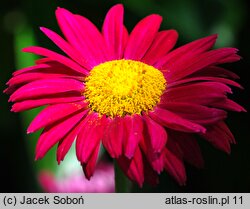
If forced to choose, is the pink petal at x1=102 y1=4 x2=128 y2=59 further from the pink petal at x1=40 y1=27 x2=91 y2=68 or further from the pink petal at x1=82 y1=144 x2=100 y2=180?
the pink petal at x1=82 y1=144 x2=100 y2=180

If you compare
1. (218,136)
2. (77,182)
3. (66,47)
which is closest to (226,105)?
(218,136)

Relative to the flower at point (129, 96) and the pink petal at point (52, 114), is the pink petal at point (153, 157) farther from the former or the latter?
the pink petal at point (52, 114)

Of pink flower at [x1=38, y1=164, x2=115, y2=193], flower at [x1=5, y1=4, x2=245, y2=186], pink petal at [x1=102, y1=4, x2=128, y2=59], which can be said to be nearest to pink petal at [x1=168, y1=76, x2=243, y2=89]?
flower at [x1=5, y1=4, x2=245, y2=186]

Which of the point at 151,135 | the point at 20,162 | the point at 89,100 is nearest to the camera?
the point at 151,135

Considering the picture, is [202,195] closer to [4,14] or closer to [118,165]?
[118,165]

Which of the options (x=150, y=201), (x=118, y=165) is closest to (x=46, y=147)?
(x=118, y=165)

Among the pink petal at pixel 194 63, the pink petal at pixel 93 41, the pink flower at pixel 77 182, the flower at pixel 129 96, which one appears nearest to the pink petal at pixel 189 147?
the flower at pixel 129 96

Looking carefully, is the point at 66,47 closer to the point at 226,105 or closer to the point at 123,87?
the point at 123,87
